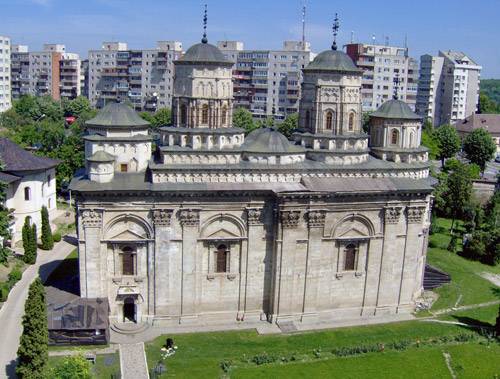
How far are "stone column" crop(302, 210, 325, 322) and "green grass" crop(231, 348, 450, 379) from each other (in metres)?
4.46

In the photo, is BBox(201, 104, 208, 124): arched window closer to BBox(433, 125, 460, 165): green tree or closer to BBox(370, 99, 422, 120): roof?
BBox(370, 99, 422, 120): roof

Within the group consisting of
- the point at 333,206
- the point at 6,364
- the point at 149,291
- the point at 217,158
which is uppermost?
the point at 217,158

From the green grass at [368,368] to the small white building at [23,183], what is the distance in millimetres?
27520

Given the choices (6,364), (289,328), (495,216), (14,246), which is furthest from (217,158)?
(495,216)

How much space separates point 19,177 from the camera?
46844 millimetres

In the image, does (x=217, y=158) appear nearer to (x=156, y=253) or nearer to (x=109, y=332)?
(x=156, y=253)

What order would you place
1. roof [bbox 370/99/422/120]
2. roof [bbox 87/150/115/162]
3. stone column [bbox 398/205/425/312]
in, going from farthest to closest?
roof [bbox 370/99/422/120] < stone column [bbox 398/205/425/312] < roof [bbox 87/150/115/162]

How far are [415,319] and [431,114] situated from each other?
89.4 metres

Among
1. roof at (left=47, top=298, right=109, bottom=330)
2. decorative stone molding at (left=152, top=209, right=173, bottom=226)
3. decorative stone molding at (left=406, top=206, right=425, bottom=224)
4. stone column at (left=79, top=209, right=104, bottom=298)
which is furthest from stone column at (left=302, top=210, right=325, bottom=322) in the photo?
stone column at (left=79, top=209, right=104, bottom=298)

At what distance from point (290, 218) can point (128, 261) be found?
31.3ft

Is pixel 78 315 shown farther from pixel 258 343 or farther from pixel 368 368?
pixel 368 368

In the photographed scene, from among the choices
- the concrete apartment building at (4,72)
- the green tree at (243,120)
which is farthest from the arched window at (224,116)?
the concrete apartment building at (4,72)

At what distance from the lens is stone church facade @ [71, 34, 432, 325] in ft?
102

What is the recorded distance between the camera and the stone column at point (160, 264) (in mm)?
31266
